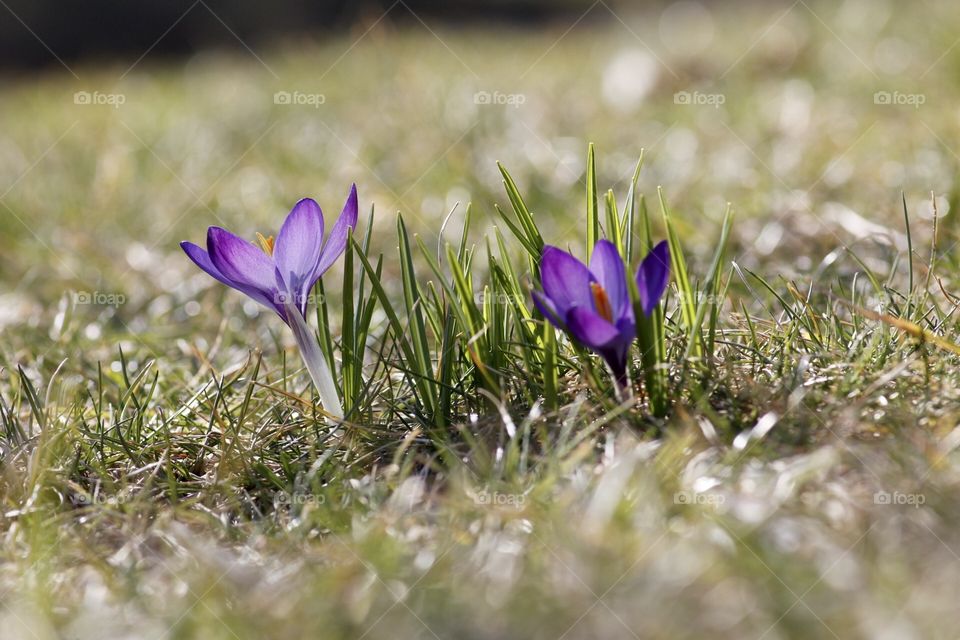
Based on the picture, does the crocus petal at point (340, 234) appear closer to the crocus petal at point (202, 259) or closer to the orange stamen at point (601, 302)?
the crocus petal at point (202, 259)

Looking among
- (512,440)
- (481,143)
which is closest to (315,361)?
(512,440)

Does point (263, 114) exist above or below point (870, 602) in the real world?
above

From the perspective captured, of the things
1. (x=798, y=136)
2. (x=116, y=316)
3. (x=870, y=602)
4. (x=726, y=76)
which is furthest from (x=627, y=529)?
(x=726, y=76)

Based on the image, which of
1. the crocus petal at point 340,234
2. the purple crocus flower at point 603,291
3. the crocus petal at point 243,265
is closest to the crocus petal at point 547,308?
the purple crocus flower at point 603,291

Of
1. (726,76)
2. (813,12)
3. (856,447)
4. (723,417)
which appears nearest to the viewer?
(856,447)

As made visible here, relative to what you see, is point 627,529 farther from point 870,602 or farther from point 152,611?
point 152,611

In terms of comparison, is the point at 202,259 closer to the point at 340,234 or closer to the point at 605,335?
the point at 340,234
